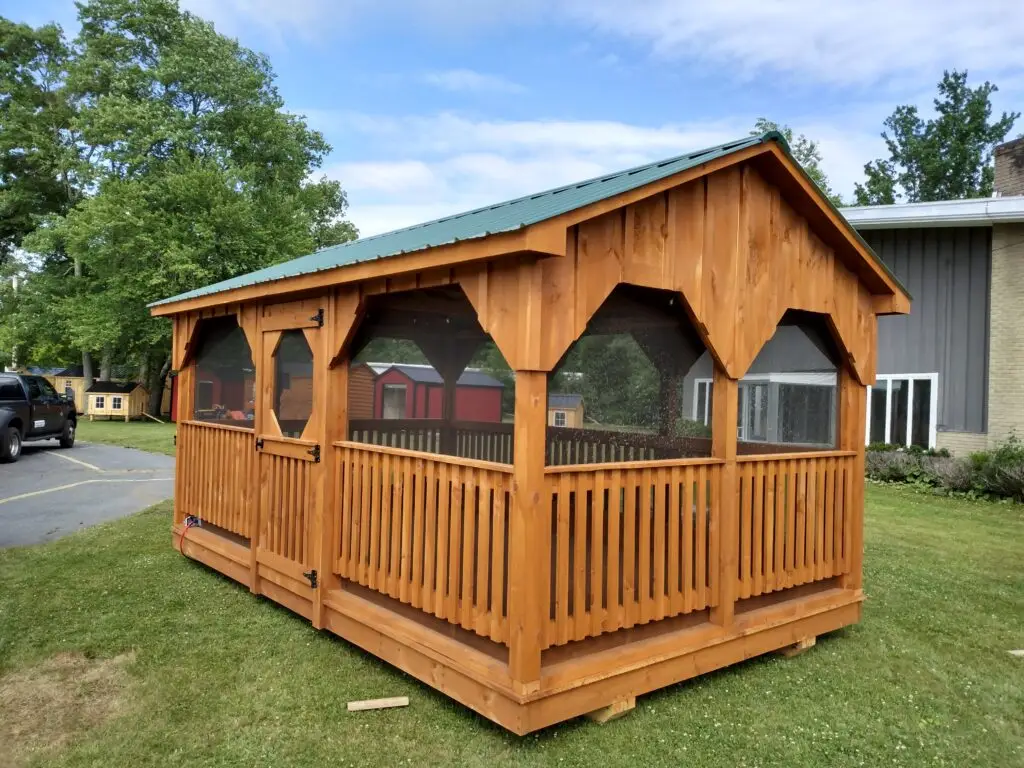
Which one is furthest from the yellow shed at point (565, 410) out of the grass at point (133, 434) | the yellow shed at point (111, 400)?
the yellow shed at point (111, 400)

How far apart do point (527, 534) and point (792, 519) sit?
219cm

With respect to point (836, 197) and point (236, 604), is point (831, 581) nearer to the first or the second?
point (236, 604)

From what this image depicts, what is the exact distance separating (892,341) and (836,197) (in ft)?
→ 92.3

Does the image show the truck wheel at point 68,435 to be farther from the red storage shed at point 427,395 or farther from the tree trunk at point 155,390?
the red storage shed at point 427,395

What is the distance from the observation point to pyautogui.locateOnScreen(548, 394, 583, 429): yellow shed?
559 centimetres

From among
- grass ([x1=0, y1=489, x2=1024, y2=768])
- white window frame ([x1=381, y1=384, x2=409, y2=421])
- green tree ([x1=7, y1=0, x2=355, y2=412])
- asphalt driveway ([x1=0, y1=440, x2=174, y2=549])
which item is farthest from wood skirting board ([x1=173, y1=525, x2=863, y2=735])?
green tree ([x1=7, y1=0, x2=355, y2=412])

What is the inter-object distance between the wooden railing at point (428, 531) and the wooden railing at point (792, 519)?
1.50 meters

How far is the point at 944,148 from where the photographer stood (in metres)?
33.9

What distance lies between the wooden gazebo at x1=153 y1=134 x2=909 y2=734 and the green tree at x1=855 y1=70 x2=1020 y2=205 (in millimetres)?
34206

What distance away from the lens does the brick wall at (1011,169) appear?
1341 centimetres

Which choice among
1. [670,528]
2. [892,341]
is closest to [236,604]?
[670,528]

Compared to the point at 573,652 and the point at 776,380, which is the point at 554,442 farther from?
the point at 573,652

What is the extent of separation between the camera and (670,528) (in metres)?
3.76

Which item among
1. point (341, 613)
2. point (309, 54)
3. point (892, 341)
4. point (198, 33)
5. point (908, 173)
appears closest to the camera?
point (341, 613)
